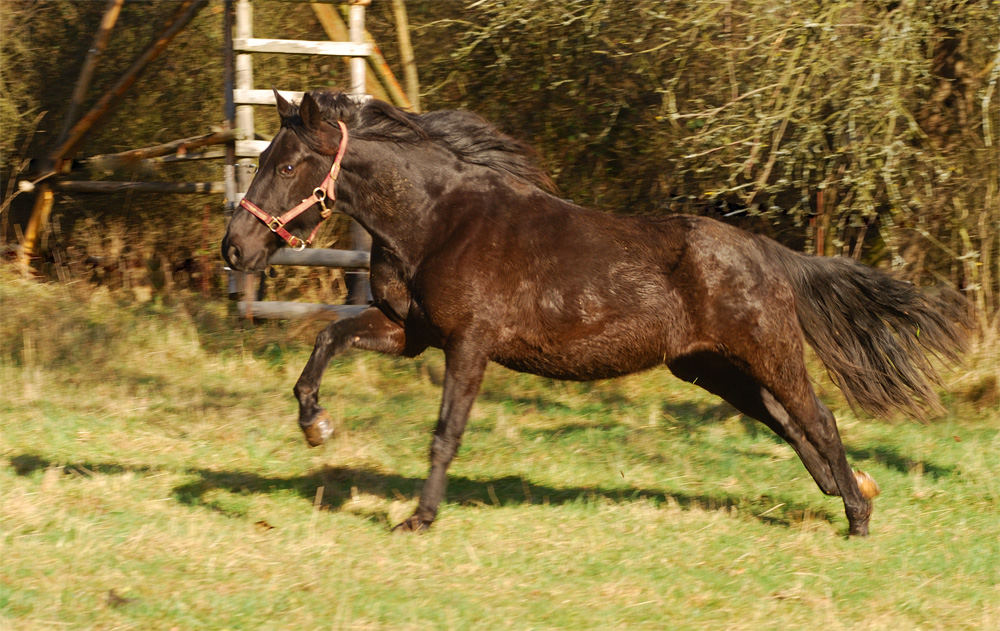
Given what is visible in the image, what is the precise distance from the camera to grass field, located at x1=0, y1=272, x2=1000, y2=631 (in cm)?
438

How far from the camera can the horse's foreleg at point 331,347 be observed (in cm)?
529

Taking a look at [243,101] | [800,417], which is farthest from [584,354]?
[243,101]

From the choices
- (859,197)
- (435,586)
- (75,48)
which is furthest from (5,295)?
(859,197)

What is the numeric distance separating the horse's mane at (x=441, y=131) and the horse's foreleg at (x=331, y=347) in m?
0.93

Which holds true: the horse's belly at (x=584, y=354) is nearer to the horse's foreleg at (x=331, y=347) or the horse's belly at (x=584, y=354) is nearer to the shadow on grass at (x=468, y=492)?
the horse's foreleg at (x=331, y=347)

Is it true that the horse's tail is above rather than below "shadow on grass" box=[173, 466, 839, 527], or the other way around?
above

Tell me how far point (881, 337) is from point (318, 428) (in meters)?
3.07

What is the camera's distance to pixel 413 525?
5293mm

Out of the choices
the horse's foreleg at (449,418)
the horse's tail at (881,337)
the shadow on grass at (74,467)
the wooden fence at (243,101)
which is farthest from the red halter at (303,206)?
the wooden fence at (243,101)

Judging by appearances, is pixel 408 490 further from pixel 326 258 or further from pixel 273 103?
pixel 273 103

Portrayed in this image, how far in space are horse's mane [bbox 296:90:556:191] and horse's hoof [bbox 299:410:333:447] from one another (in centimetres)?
145

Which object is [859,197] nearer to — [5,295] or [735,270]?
[735,270]

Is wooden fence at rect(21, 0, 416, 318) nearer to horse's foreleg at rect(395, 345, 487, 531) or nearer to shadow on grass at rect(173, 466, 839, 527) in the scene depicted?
shadow on grass at rect(173, 466, 839, 527)

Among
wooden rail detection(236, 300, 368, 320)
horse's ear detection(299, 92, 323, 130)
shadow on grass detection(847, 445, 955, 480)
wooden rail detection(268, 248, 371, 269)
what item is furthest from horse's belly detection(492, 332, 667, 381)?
wooden rail detection(236, 300, 368, 320)
